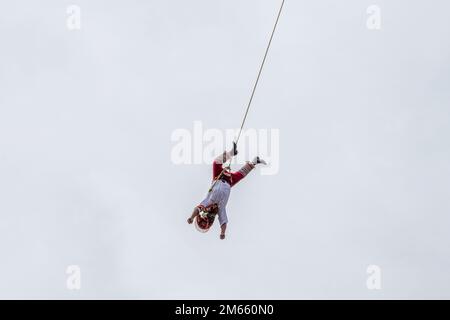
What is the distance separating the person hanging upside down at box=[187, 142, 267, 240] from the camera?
16359 millimetres

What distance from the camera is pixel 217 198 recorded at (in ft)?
54.0

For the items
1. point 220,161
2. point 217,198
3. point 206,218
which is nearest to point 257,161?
point 220,161

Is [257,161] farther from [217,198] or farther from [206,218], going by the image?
[206,218]

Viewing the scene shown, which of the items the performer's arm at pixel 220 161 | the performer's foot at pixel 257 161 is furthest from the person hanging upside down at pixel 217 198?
the performer's foot at pixel 257 161

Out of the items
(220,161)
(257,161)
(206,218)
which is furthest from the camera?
(257,161)

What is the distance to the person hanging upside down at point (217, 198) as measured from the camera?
1636 cm

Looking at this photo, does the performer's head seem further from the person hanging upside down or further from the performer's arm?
the performer's arm

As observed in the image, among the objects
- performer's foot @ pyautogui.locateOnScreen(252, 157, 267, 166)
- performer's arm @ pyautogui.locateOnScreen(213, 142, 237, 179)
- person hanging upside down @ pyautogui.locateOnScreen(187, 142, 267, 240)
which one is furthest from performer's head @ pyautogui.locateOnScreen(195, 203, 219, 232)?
performer's foot @ pyautogui.locateOnScreen(252, 157, 267, 166)
